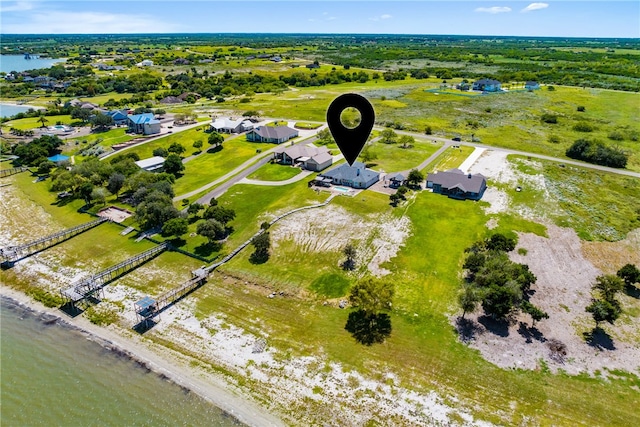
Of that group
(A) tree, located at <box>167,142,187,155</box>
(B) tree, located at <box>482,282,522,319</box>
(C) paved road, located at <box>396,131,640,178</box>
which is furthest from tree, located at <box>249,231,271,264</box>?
(C) paved road, located at <box>396,131,640,178</box>

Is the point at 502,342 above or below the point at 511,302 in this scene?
below

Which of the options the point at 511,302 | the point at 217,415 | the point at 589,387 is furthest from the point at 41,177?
the point at 589,387

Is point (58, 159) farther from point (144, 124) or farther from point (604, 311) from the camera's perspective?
point (604, 311)

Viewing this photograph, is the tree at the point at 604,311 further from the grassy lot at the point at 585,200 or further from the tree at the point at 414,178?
the tree at the point at 414,178

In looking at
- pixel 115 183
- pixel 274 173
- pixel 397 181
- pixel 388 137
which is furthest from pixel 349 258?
pixel 388 137

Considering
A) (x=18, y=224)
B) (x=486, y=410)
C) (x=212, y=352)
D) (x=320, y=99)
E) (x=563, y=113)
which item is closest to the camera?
(x=486, y=410)

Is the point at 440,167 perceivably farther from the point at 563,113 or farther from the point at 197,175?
the point at 563,113

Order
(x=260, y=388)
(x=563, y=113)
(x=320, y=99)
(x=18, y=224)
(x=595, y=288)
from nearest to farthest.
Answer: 1. (x=260, y=388)
2. (x=595, y=288)
3. (x=18, y=224)
4. (x=563, y=113)
5. (x=320, y=99)

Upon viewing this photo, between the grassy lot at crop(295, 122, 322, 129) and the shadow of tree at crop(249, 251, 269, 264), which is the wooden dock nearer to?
the shadow of tree at crop(249, 251, 269, 264)
